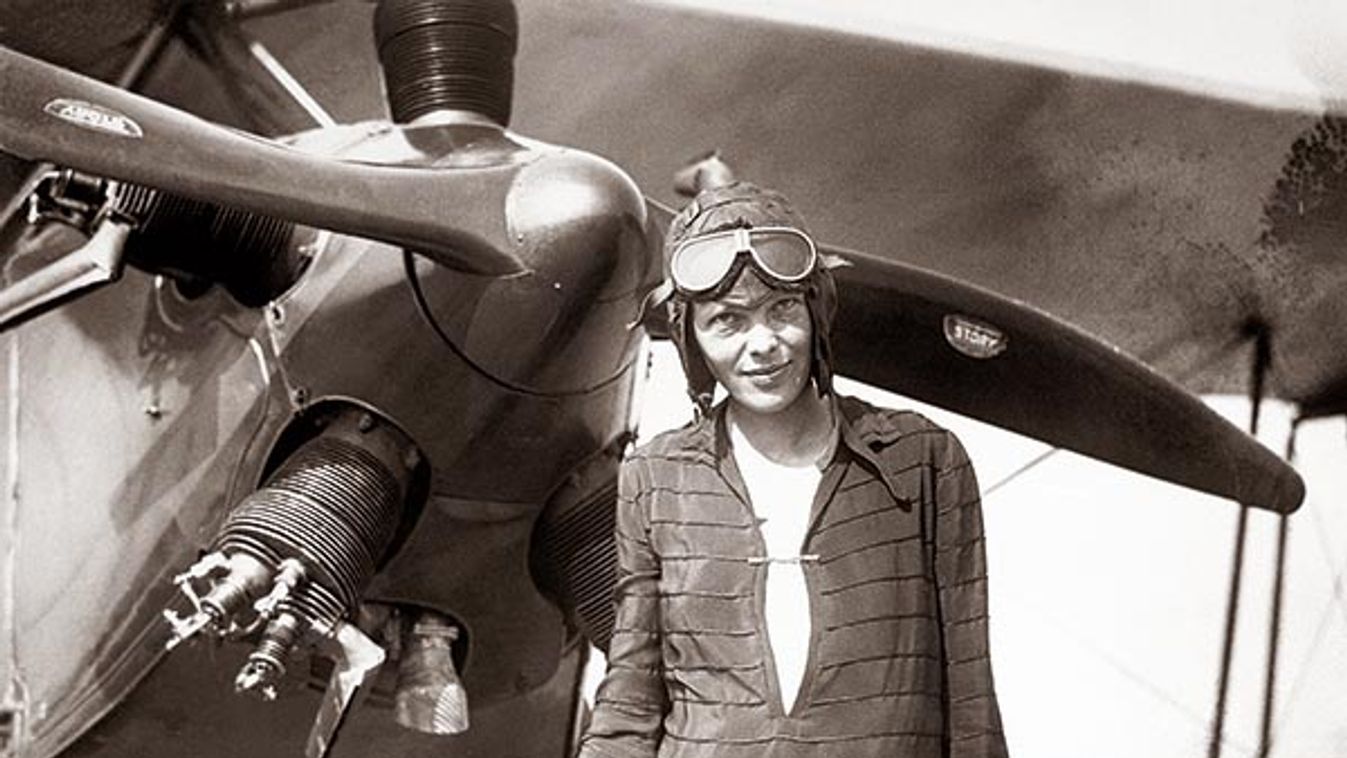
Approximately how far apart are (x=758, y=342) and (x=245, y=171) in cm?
69

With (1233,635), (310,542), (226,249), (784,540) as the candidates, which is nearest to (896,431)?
Answer: (784,540)

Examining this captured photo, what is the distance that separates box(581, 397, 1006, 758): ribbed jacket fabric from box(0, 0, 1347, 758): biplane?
602 mm

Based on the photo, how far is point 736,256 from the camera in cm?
118

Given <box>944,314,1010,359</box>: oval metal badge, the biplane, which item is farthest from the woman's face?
<box>944,314,1010,359</box>: oval metal badge

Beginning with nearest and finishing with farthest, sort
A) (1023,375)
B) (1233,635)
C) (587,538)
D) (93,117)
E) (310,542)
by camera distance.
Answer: (93,117) < (310,542) < (587,538) < (1023,375) < (1233,635)

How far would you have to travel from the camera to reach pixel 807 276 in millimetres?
1195

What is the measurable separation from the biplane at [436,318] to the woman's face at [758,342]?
610 mm

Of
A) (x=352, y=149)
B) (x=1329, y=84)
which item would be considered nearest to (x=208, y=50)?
(x=352, y=149)

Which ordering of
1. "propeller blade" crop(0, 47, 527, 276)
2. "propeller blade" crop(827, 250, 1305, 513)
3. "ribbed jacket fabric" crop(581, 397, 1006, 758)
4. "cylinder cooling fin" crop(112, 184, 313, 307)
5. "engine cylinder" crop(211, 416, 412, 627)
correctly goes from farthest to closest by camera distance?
Answer: "propeller blade" crop(827, 250, 1305, 513)
"cylinder cooling fin" crop(112, 184, 313, 307)
"engine cylinder" crop(211, 416, 412, 627)
"propeller blade" crop(0, 47, 527, 276)
"ribbed jacket fabric" crop(581, 397, 1006, 758)

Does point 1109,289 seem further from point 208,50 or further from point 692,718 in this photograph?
point 692,718

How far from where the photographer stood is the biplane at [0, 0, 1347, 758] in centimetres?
178

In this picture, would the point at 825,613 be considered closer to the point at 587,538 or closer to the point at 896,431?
the point at 896,431

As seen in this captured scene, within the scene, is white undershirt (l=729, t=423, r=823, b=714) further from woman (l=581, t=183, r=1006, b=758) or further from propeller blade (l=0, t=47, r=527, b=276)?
propeller blade (l=0, t=47, r=527, b=276)

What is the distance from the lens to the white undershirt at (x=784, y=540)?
3.76 feet
